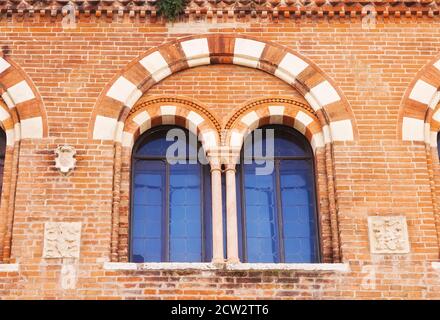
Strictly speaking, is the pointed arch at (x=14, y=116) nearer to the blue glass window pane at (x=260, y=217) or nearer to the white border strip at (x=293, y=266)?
the blue glass window pane at (x=260, y=217)

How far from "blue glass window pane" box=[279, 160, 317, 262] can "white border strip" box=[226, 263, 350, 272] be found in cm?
76

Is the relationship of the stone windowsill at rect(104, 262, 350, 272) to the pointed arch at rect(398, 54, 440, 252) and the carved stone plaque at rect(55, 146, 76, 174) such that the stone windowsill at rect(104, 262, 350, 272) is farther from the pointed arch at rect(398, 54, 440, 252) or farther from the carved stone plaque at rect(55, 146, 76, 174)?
the pointed arch at rect(398, 54, 440, 252)

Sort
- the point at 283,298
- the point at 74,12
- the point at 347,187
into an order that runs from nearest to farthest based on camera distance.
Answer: the point at 283,298 < the point at 347,187 < the point at 74,12

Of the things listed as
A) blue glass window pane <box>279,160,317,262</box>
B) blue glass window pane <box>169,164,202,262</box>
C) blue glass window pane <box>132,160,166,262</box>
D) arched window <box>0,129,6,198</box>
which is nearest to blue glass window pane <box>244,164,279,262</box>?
blue glass window pane <box>279,160,317,262</box>

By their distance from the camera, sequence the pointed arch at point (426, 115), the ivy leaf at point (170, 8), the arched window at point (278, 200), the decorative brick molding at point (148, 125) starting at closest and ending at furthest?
1. the decorative brick molding at point (148, 125)
2. the arched window at point (278, 200)
3. the pointed arch at point (426, 115)
4. the ivy leaf at point (170, 8)

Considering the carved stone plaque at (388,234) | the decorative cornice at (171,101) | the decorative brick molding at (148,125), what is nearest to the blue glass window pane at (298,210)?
the carved stone plaque at (388,234)

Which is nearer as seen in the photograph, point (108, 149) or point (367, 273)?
point (367, 273)

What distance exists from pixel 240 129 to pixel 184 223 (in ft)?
5.22

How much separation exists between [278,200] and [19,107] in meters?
3.98

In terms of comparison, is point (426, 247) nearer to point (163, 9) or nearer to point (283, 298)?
point (283, 298)

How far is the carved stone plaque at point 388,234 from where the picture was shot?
12008 millimetres

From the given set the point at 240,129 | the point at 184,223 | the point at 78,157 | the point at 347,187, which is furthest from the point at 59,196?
the point at 347,187

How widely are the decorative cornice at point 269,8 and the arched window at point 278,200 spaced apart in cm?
186

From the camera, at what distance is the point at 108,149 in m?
12.6
